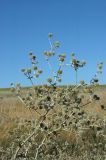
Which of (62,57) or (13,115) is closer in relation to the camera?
(62,57)

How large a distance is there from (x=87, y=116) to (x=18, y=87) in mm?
1521

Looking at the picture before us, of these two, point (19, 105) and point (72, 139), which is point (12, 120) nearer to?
point (72, 139)

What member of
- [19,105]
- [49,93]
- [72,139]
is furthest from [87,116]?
[19,105]

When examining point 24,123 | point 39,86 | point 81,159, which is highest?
point 39,86

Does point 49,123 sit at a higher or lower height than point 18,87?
lower

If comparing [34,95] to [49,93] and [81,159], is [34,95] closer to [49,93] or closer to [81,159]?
[49,93]

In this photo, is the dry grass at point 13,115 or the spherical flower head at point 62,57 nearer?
the spherical flower head at point 62,57

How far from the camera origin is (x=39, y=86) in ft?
31.0

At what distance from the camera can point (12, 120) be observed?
65.6 ft

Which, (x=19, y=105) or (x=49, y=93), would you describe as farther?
(x=19, y=105)

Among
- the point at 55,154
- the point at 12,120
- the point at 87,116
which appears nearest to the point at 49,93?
the point at 87,116

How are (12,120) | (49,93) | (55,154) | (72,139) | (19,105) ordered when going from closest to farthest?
1. (49,93)
2. (55,154)
3. (72,139)
4. (12,120)
5. (19,105)

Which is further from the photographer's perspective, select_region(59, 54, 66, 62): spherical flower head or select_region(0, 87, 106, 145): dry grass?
select_region(0, 87, 106, 145): dry grass

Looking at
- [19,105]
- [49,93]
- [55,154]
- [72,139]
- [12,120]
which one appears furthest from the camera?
[19,105]
